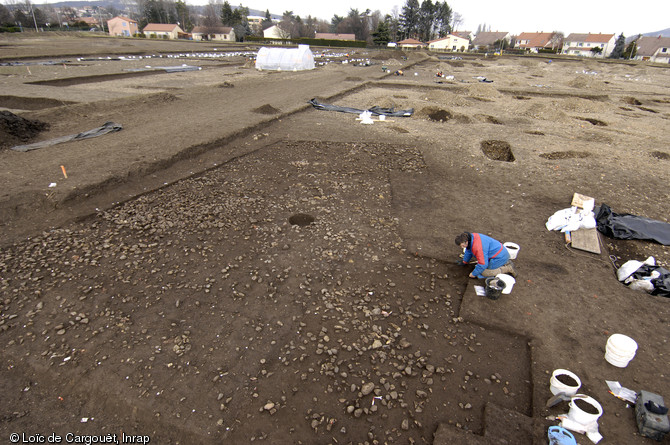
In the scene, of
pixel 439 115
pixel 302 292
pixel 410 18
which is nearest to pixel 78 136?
pixel 302 292

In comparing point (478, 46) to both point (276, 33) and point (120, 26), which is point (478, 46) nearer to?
point (276, 33)

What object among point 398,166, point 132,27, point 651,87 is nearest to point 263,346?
point 398,166

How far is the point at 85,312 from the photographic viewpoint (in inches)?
216

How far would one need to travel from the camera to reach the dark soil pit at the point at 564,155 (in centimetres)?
1326

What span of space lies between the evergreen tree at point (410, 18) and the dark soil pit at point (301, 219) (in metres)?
106

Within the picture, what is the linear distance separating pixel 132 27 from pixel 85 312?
129 metres

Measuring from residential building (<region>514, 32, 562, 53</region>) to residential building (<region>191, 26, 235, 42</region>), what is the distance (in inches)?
3415

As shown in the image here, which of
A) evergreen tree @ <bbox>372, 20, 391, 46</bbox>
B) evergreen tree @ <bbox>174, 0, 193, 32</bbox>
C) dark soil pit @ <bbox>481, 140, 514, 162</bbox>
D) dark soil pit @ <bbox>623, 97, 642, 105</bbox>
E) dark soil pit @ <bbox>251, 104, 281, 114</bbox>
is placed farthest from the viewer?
evergreen tree @ <bbox>174, 0, 193, 32</bbox>

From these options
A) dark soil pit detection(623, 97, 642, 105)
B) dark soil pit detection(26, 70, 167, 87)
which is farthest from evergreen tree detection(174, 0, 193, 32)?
dark soil pit detection(623, 97, 642, 105)

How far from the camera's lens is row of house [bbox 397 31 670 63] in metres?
84.2

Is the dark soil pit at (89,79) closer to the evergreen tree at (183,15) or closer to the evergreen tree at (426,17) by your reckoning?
the evergreen tree at (426,17)

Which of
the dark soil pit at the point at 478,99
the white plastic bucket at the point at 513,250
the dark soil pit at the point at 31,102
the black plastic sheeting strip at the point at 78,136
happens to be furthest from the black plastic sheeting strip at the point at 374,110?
the white plastic bucket at the point at 513,250

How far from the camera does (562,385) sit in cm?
432

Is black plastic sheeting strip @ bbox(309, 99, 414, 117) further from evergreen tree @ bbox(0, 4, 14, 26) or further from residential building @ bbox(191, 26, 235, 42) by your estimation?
evergreen tree @ bbox(0, 4, 14, 26)
